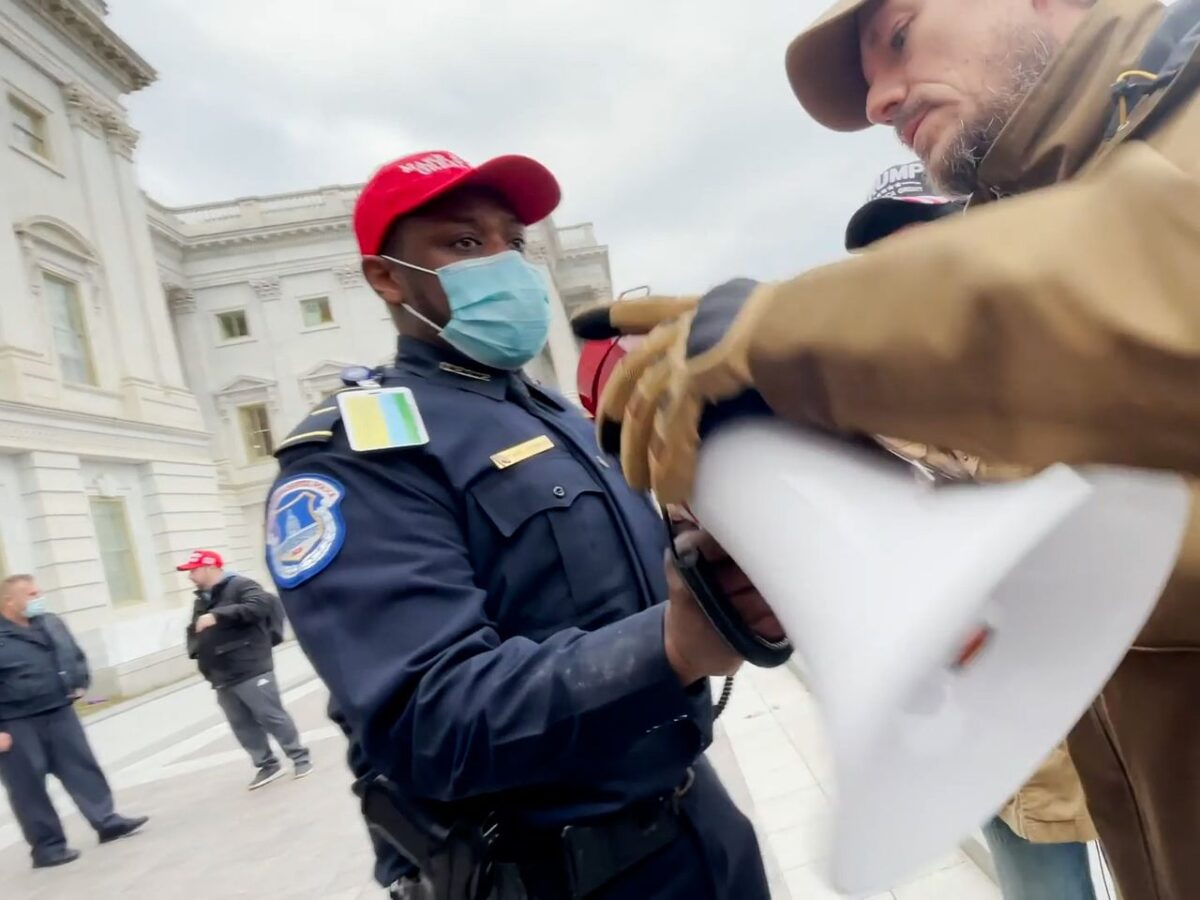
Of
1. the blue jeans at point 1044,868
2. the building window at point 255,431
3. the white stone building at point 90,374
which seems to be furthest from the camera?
the building window at point 255,431

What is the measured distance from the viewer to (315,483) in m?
1.20

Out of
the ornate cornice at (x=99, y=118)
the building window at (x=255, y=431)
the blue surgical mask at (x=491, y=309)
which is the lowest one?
the blue surgical mask at (x=491, y=309)

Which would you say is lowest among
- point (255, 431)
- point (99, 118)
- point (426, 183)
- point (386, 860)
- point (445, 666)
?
point (386, 860)

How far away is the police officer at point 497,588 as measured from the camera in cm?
101

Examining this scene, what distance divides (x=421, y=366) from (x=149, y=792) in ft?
22.7

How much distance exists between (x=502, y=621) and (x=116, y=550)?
16640mm

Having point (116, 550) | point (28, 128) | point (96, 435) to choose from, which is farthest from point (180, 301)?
point (116, 550)

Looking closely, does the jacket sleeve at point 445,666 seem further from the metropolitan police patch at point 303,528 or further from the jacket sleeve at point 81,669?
the jacket sleeve at point 81,669

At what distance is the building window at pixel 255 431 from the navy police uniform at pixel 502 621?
28.6 meters

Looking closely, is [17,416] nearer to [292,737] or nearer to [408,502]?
[292,737]

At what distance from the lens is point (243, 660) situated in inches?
241

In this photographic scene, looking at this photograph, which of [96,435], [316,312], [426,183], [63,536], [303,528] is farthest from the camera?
[316,312]

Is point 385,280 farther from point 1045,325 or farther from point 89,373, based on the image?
point 89,373

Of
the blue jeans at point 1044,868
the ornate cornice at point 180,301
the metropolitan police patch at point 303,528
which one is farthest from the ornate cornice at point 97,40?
the blue jeans at point 1044,868
